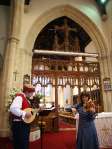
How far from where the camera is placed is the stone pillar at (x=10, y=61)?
245 inches

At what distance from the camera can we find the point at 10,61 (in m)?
6.72

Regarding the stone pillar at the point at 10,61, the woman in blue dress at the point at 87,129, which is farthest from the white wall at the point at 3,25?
the woman in blue dress at the point at 87,129

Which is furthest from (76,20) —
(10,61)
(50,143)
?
(50,143)

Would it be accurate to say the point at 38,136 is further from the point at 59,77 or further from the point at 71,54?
the point at 71,54

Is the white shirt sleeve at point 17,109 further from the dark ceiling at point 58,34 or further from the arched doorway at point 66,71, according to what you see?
the dark ceiling at point 58,34

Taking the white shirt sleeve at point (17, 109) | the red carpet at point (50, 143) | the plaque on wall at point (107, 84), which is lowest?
the red carpet at point (50, 143)

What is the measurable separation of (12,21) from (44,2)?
2.45 meters

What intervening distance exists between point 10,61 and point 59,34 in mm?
4680

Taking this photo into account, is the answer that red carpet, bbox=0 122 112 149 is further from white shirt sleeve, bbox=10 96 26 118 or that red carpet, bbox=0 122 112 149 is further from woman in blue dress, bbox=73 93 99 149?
white shirt sleeve, bbox=10 96 26 118

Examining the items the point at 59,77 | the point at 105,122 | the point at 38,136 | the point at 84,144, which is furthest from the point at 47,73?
the point at 84,144

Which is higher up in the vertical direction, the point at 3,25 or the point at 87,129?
the point at 3,25

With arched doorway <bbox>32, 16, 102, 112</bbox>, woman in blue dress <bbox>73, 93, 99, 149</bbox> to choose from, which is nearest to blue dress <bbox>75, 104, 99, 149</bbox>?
woman in blue dress <bbox>73, 93, 99, 149</bbox>

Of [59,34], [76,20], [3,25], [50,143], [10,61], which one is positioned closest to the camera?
[50,143]

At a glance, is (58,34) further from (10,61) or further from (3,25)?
(10,61)
